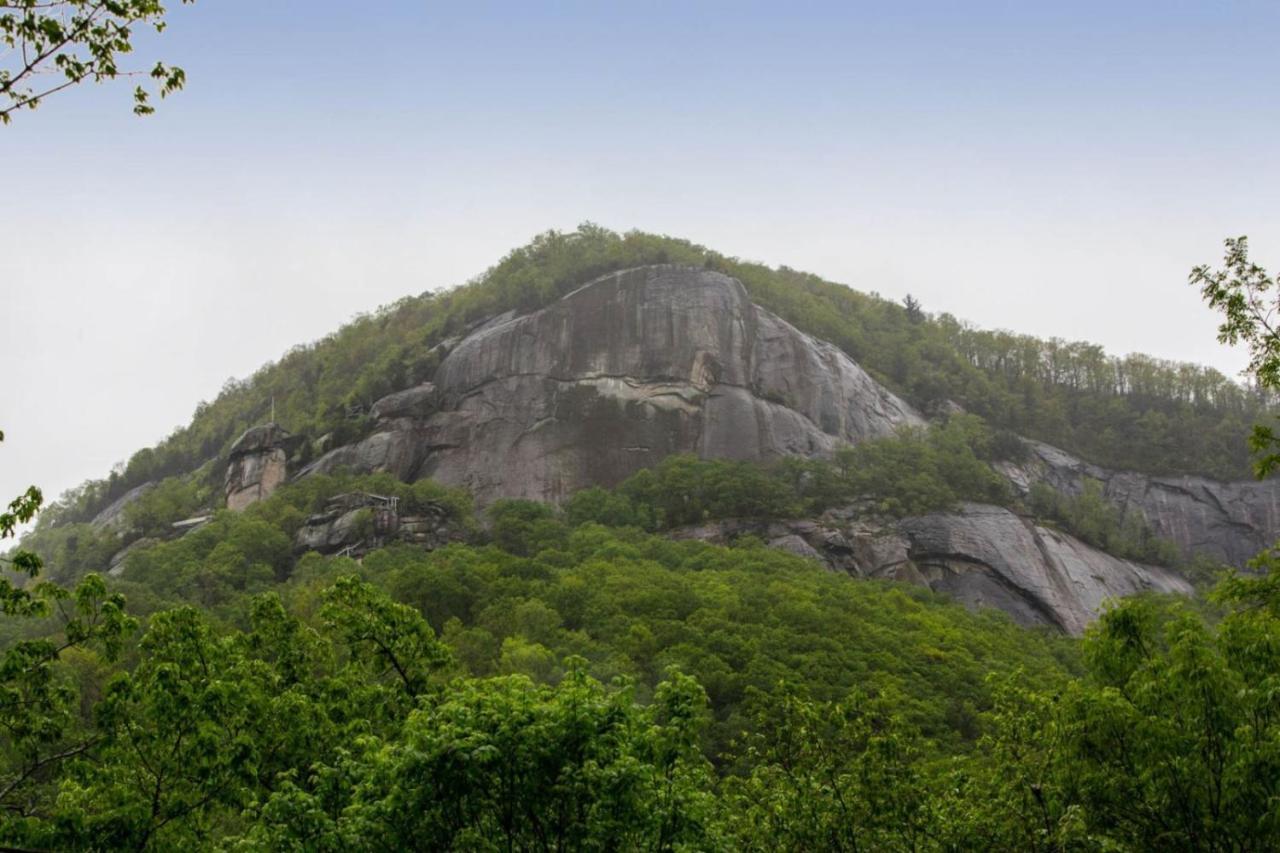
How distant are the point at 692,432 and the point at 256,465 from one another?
105 feet

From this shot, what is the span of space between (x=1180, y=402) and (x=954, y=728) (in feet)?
236

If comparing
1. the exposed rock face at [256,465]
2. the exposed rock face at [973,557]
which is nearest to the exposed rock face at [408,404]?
the exposed rock face at [256,465]

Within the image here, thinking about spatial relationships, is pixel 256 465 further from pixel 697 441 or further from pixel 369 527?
pixel 697 441

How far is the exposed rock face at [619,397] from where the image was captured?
82000 mm

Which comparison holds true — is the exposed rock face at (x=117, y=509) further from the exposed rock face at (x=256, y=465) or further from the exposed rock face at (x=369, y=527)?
the exposed rock face at (x=369, y=527)

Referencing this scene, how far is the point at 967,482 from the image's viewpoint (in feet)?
267

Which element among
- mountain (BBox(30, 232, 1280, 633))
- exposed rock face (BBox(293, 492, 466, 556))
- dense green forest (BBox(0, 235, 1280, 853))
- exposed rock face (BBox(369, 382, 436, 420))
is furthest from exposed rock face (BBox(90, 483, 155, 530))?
dense green forest (BBox(0, 235, 1280, 853))

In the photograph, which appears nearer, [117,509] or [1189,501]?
[1189,501]

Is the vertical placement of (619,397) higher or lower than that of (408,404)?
higher

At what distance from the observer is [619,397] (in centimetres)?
8394

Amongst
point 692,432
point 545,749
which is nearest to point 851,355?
point 692,432

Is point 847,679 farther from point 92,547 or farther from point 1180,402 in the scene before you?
point 1180,402

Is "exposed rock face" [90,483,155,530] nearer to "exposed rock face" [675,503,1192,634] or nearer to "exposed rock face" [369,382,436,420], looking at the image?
"exposed rock face" [369,382,436,420]

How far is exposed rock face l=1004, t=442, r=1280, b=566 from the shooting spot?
87562mm
